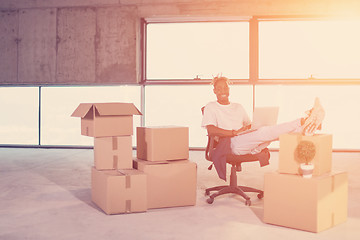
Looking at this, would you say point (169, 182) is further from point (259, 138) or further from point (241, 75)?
point (241, 75)

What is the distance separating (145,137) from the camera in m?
3.33

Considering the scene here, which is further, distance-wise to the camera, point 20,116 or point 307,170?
point 20,116

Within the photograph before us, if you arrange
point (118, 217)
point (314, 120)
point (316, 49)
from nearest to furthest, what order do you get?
point (314, 120), point (118, 217), point (316, 49)

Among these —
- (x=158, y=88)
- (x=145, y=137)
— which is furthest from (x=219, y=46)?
(x=145, y=137)

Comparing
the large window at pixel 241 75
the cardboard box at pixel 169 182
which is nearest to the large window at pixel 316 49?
the large window at pixel 241 75

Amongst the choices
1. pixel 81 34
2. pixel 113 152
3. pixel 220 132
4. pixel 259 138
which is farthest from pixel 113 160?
pixel 81 34

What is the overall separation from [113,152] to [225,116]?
3.35 ft

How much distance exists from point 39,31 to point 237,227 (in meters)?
5.96

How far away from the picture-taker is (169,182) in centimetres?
322

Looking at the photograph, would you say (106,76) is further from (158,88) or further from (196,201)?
(196,201)

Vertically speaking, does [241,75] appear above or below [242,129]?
above

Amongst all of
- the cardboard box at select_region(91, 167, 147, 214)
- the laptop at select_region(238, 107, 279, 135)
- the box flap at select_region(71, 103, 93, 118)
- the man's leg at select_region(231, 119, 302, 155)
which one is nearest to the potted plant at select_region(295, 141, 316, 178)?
the man's leg at select_region(231, 119, 302, 155)

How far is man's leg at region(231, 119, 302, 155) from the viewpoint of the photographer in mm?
2938

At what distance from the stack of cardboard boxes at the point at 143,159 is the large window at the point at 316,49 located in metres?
4.15
